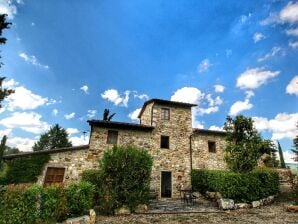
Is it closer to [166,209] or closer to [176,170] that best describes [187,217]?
[166,209]

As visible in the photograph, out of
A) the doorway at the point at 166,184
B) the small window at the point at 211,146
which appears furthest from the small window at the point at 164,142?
the small window at the point at 211,146

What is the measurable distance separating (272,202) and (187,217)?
6.61m

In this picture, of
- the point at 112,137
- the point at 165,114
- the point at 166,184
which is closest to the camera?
the point at 112,137

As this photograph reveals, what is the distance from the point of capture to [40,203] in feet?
24.0

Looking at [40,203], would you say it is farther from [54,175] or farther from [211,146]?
[211,146]

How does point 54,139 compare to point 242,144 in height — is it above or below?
above

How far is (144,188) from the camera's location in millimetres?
10648

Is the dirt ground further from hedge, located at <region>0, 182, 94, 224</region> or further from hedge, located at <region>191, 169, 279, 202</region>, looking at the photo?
hedge, located at <region>0, 182, 94, 224</region>

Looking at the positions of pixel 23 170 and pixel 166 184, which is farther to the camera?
pixel 166 184

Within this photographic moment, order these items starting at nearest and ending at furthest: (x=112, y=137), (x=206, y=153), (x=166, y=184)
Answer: (x=112, y=137)
(x=166, y=184)
(x=206, y=153)

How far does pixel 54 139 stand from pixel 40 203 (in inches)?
1194

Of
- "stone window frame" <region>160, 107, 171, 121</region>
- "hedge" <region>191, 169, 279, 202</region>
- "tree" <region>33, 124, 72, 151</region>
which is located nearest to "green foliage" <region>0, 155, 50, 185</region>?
"stone window frame" <region>160, 107, 171, 121</region>

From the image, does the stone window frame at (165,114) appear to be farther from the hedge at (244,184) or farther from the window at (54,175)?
the window at (54,175)

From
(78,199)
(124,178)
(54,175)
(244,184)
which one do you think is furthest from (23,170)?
(244,184)
